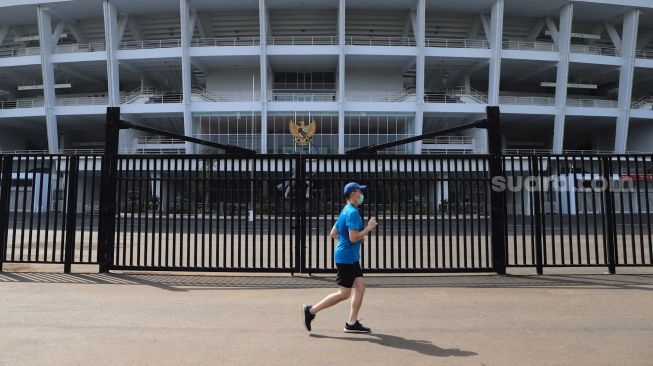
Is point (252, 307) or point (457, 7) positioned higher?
point (457, 7)

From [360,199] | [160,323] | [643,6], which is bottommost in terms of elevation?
[160,323]

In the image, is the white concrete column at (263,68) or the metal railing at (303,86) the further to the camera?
the metal railing at (303,86)

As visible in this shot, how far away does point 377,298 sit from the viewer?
20.4 feet

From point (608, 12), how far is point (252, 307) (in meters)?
41.1

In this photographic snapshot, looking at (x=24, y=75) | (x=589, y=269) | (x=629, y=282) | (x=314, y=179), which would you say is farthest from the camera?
(x=24, y=75)

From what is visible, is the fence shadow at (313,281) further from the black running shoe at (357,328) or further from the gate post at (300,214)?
the black running shoe at (357,328)

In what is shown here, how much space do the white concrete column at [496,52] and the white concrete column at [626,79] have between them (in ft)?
33.5

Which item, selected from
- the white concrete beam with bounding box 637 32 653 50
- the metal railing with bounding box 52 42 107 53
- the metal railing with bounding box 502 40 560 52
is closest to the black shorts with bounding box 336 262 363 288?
the metal railing with bounding box 502 40 560 52

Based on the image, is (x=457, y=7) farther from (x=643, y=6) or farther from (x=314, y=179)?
(x=314, y=179)

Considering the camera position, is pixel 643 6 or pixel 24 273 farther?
pixel 643 6

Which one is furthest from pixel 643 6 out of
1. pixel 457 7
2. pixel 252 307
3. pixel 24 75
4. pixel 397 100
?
pixel 24 75

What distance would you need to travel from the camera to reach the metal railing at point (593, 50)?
3638 centimetres

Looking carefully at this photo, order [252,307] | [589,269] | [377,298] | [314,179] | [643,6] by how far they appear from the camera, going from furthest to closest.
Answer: [643,6], [589,269], [314,179], [377,298], [252,307]

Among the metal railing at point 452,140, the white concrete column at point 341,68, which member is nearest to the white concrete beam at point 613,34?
the metal railing at point 452,140
